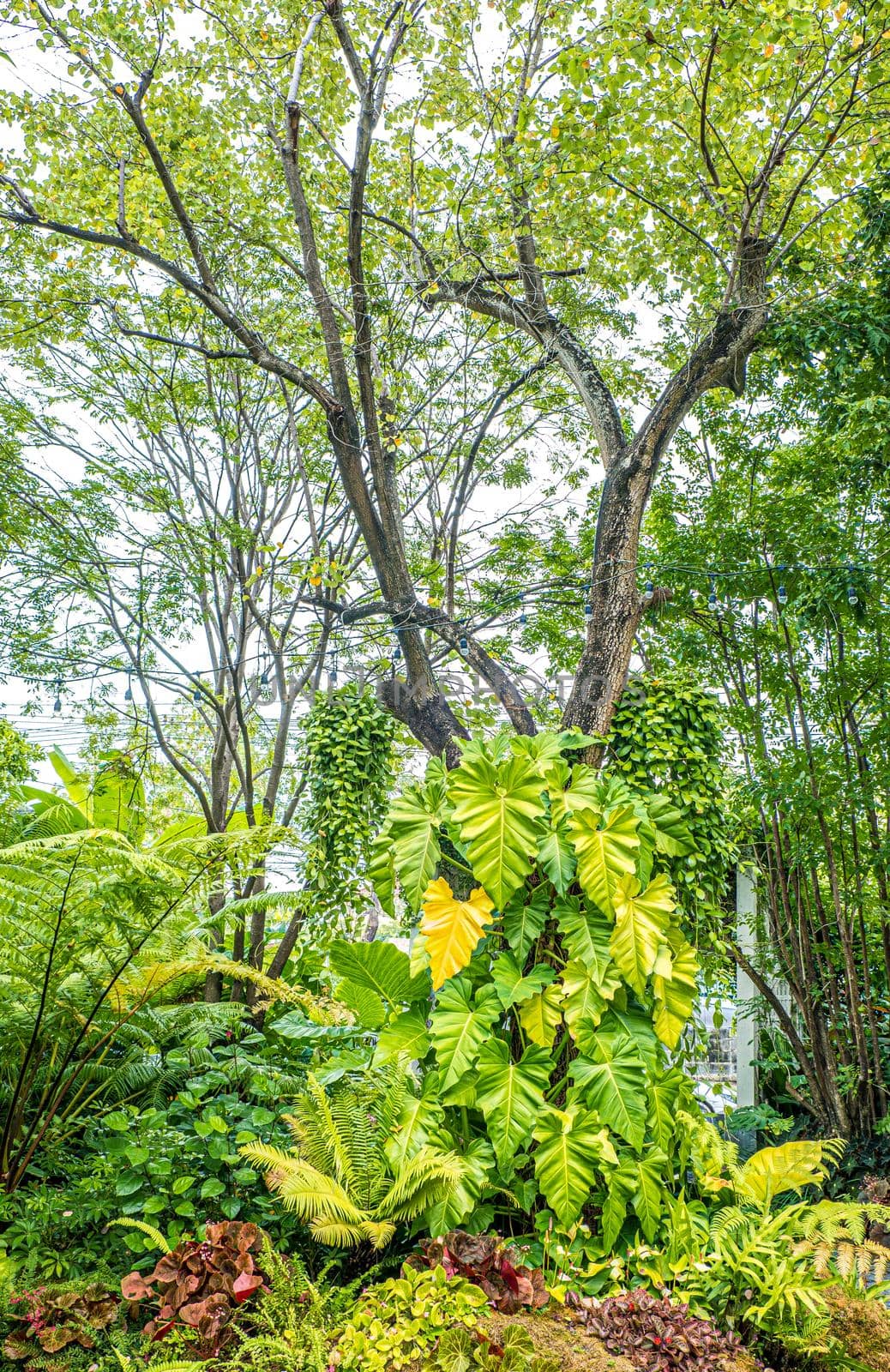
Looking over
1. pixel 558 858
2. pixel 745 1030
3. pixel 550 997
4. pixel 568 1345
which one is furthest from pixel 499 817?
pixel 745 1030

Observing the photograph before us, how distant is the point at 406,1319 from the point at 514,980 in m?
0.95

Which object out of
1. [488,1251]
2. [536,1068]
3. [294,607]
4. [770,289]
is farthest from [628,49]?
[488,1251]

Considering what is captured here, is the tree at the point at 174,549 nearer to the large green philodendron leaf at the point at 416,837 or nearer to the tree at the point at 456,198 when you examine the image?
the tree at the point at 456,198

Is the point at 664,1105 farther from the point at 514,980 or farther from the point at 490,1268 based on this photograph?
the point at 490,1268

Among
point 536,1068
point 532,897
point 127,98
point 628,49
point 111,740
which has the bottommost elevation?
point 536,1068

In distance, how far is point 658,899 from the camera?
104 inches

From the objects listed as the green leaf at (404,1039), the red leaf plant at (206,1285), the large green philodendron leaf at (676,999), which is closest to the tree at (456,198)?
the large green philodendron leaf at (676,999)

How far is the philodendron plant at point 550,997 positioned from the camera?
2.49 meters

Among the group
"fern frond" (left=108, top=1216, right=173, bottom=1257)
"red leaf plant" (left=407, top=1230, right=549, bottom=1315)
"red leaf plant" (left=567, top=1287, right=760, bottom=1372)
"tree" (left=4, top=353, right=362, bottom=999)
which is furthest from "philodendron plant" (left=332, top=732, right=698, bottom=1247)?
"tree" (left=4, top=353, right=362, bottom=999)

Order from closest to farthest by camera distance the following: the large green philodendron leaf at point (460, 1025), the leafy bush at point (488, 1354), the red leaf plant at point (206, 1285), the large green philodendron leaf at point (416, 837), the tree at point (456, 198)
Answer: the leafy bush at point (488, 1354), the red leaf plant at point (206, 1285), the large green philodendron leaf at point (460, 1025), the large green philodendron leaf at point (416, 837), the tree at point (456, 198)

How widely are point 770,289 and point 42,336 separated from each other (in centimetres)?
397

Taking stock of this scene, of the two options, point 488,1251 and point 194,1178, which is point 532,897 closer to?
point 488,1251

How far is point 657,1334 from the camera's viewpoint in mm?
2002

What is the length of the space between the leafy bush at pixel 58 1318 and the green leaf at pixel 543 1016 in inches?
51.0
